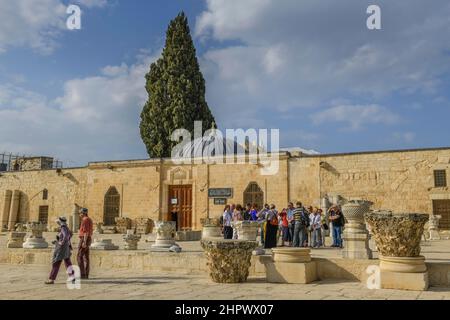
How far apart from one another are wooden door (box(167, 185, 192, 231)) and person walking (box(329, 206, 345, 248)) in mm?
10096

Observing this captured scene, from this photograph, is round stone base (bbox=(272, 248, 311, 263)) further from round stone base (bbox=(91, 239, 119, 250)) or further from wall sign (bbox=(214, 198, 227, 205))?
wall sign (bbox=(214, 198, 227, 205))

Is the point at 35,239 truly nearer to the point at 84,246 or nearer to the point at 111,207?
the point at 84,246

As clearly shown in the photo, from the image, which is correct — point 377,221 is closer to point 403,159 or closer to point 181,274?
point 181,274

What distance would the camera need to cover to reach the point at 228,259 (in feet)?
25.5

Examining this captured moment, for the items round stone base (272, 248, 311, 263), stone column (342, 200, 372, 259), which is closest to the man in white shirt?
stone column (342, 200, 372, 259)

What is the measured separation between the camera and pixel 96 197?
23.1m

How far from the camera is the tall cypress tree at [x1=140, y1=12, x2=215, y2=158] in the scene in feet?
94.2

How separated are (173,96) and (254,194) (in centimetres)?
1205

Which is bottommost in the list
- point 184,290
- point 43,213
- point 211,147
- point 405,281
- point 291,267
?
point 184,290

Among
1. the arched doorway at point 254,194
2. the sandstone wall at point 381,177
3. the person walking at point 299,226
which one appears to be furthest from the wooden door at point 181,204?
the person walking at point 299,226

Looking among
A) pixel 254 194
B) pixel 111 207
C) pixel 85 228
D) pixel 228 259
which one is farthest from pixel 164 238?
pixel 111 207

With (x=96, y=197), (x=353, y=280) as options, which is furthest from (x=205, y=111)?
(x=353, y=280)
